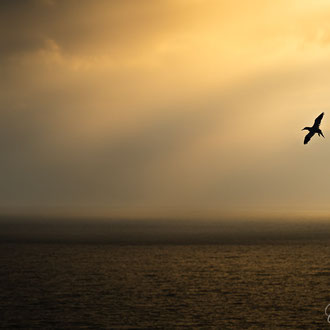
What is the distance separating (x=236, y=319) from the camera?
51344 millimetres

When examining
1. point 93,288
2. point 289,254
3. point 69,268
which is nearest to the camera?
point 93,288

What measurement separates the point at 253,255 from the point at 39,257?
46.1 m

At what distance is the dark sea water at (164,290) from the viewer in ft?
167

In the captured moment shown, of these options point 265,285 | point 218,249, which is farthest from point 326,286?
point 218,249

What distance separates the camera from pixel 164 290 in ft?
221

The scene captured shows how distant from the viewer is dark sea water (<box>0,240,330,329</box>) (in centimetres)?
5091

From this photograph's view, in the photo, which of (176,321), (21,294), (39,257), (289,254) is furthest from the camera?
Answer: (289,254)

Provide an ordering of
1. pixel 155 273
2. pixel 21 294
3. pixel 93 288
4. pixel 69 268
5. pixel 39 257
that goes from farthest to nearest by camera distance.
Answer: pixel 39 257 < pixel 69 268 < pixel 155 273 < pixel 93 288 < pixel 21 294

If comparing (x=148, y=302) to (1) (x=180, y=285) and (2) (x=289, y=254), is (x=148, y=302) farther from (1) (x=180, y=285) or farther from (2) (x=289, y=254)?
(2) (x=289, y=254)

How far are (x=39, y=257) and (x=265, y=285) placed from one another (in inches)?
2087

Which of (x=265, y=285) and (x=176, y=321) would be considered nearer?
(x=176, y=321)

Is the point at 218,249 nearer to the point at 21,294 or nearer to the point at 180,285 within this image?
the point at 180,285

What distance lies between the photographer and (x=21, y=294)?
63125mm

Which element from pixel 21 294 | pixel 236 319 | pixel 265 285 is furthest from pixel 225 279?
pixel 21 294
